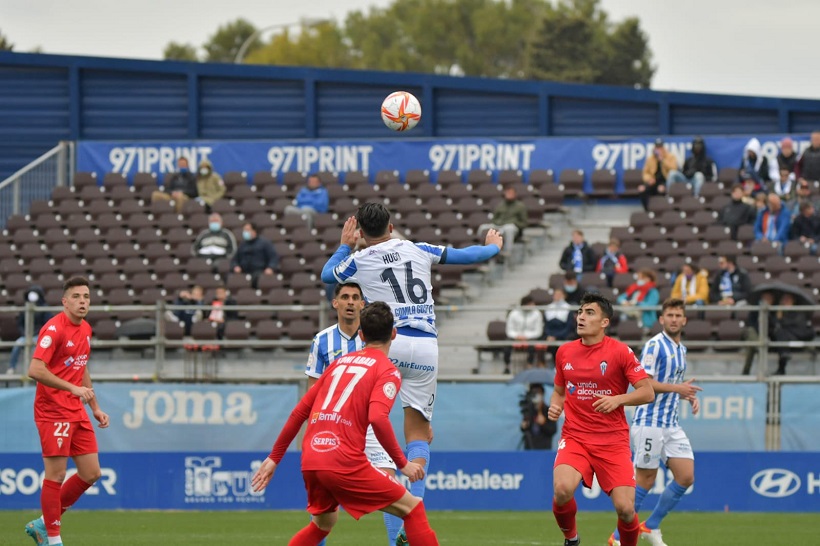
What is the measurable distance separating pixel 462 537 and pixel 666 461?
7.26ft

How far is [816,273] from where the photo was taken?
21.9 meters

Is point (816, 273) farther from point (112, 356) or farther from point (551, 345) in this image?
point (112, 356)

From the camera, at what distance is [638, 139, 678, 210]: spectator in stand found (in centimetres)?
2578

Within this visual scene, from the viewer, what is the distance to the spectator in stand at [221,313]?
21.2 meters

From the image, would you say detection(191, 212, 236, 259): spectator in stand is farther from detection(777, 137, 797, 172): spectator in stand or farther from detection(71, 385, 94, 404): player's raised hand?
detection(71, 385, 94, 404): player's raised hand

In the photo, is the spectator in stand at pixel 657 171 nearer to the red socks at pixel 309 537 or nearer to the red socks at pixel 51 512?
the red socks at pixel 51 512

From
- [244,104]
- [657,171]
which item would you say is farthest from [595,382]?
[244,104]

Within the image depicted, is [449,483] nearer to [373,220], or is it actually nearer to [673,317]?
[673,317]

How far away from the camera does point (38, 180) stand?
29375 mm

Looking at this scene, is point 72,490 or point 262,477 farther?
point 72,490

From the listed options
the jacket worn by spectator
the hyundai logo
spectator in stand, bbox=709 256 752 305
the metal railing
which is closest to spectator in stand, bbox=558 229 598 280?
spectator in stand, bbox=709 256 752 305

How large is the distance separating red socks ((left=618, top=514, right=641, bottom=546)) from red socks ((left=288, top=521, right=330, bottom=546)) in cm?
286

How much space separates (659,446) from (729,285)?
8092 mm

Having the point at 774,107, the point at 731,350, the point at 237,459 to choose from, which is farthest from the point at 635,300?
the point at 774,107
